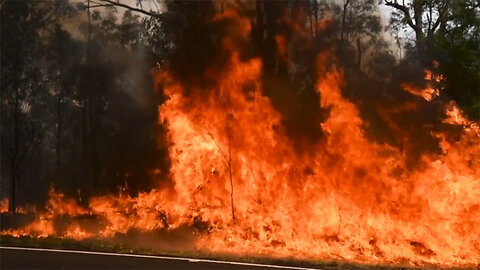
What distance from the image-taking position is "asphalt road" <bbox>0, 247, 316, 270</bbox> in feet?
27.7

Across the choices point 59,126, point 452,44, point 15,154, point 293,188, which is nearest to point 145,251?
point 293,188

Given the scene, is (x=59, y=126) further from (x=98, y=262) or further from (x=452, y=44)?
(x=452, y=44)

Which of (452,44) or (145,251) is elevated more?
(452,44)

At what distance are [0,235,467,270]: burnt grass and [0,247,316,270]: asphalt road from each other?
0.57 metres

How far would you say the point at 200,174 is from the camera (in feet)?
38.7

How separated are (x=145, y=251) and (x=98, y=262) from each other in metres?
1.58

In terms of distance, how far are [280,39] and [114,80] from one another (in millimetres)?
4505

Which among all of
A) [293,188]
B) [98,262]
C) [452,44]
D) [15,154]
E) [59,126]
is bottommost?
[98,262]

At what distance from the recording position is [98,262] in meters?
8.80

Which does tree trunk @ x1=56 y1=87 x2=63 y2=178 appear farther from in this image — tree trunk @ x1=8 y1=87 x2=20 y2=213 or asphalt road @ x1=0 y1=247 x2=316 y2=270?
asphalt road @ x1=0 y1=247 x2=316 y2=270

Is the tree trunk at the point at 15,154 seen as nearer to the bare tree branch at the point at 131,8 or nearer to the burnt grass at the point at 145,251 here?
the burnt grass at the point at 145,251

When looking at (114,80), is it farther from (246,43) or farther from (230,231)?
(230,231)

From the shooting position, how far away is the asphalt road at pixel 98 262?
8.45 metres

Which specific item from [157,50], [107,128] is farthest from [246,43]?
[107,128]
